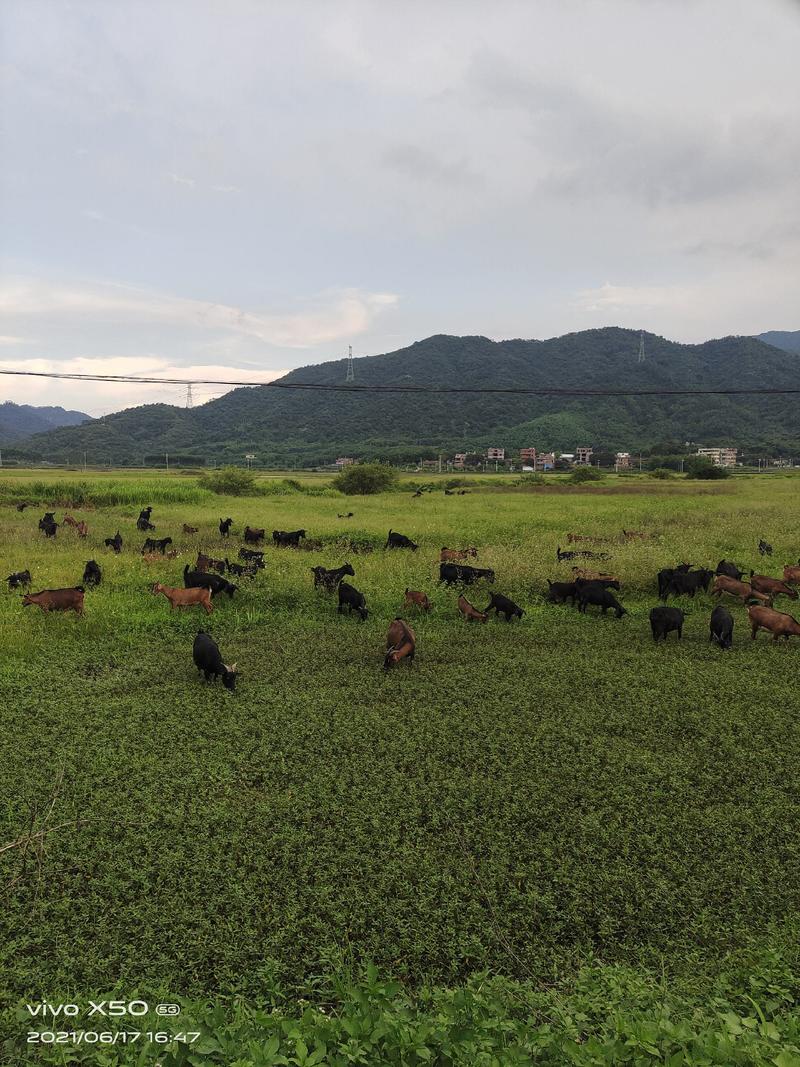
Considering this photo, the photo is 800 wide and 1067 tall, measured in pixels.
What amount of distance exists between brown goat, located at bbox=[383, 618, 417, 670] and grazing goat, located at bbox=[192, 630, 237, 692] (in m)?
2.55

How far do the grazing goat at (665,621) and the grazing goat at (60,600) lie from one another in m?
11.7

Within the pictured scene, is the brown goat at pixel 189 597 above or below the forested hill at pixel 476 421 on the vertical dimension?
below

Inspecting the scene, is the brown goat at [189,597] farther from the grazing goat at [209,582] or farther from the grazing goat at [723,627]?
the grazing goat at [723,627]

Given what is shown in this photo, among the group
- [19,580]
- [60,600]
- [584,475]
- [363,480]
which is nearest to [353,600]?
[60,600]

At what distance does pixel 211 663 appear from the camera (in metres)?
9.10

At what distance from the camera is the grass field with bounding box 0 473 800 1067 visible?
4238 mm

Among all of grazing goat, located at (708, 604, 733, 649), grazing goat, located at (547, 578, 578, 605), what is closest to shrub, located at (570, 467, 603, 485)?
grazing goat, located at (547, 578, 578, 605)

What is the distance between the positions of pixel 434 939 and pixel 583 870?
5.04 ft

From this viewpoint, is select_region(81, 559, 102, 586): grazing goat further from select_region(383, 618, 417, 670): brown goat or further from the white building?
the white building

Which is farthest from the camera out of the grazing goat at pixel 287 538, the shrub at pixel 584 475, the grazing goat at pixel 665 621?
the shrub at pixel 584 475

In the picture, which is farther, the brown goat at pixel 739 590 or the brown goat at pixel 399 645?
the brown goat at pixel 739 590

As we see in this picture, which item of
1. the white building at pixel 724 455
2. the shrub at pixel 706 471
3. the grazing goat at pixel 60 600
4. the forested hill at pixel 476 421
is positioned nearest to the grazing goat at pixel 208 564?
the grazing goat at pixel 60 600

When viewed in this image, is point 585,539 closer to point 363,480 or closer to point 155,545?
point 155,545

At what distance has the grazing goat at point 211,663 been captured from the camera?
8.88 meters
